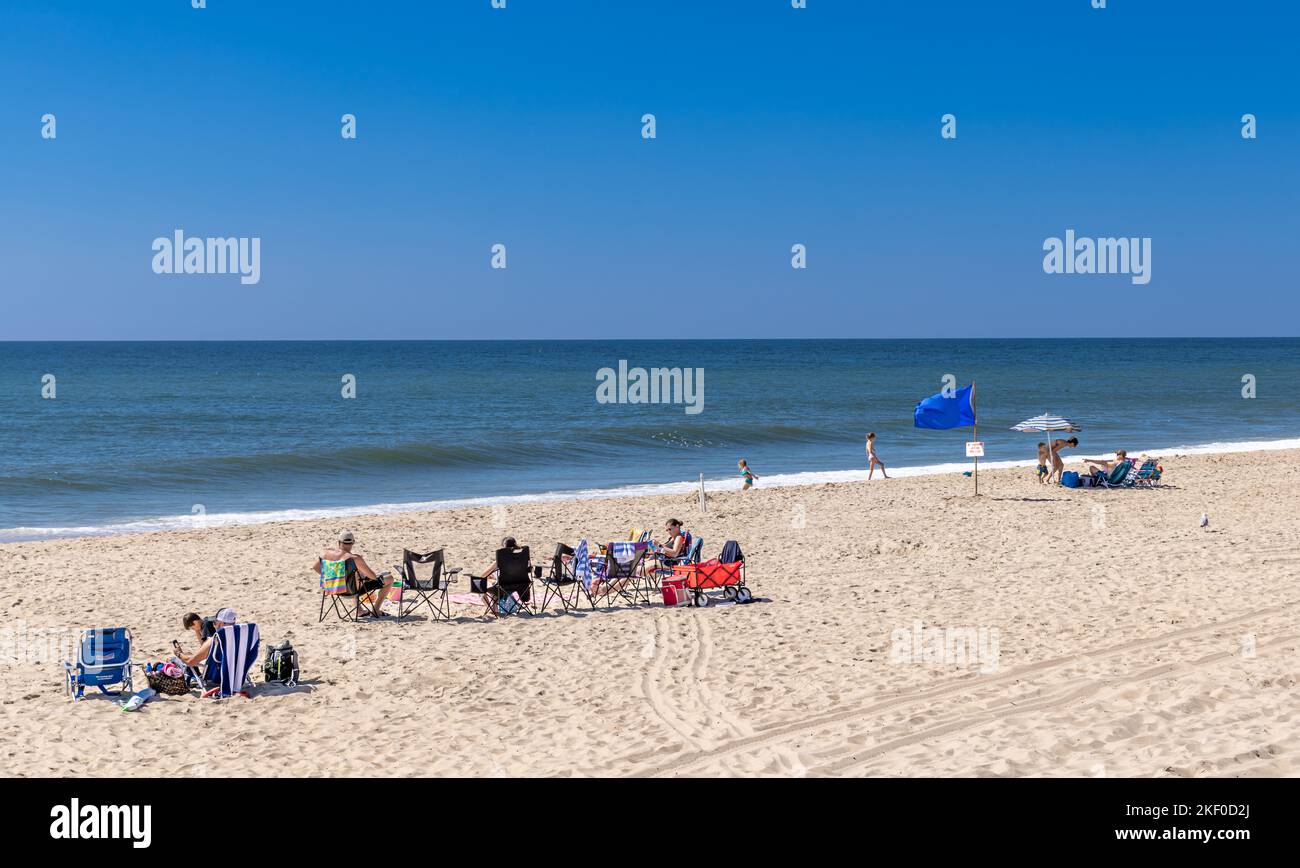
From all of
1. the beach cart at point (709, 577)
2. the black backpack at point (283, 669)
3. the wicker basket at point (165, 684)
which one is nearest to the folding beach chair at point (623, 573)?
the beach cart at point (709, 577)

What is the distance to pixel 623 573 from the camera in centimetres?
1201

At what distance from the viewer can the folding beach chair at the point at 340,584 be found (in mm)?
11016

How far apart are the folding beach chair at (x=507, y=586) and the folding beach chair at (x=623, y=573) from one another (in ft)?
3.41

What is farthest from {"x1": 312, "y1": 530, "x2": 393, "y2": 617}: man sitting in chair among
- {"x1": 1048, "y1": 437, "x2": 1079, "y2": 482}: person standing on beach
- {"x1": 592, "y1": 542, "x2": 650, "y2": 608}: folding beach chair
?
{"x1": 1048, "y1": 437, "x2": 1079, "y2": 482}: person standing on beach

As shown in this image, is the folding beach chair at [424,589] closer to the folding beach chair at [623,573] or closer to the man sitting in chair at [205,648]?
the folding beach chair at [623,573]

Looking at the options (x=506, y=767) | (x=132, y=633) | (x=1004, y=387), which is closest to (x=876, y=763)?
(x=506, y=767)

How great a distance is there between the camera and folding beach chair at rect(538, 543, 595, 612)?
11.8 m

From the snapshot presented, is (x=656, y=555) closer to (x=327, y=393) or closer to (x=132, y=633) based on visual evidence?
(x=132, y=633)

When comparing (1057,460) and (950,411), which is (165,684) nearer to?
(950,411)

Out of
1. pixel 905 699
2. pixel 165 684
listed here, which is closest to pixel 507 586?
pixel 165 684

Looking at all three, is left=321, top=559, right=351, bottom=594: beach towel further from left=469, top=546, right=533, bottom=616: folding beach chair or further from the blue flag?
the blue flag

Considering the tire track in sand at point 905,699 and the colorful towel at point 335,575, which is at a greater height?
the colorful towel at point 335,575

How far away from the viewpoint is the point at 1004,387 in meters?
73.4
